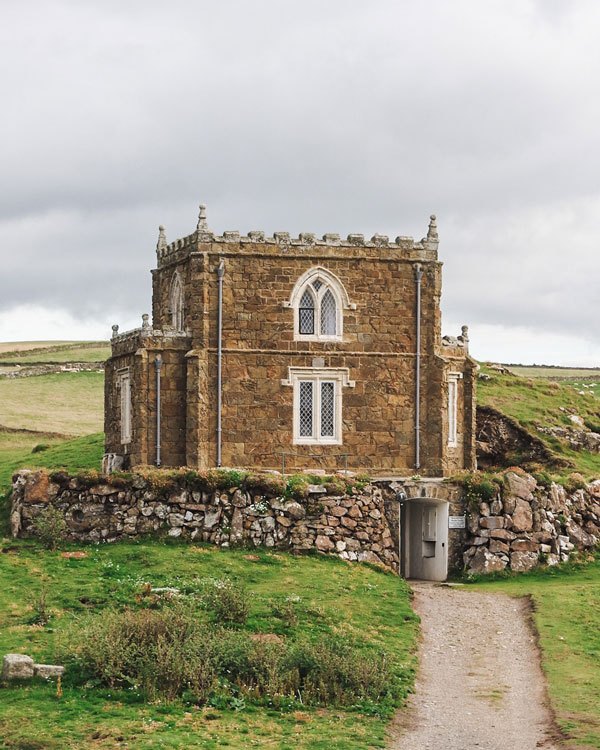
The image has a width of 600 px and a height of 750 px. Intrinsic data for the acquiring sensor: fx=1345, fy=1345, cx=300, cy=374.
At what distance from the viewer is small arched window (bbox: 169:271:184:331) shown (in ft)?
158

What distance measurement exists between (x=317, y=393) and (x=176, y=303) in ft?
21.5

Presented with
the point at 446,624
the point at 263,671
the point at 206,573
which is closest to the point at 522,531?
the point at 446,624

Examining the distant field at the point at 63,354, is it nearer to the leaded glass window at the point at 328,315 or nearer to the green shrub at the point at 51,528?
the leaded glass window at the point at 328,315

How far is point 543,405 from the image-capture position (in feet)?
200

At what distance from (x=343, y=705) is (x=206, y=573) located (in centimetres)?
1126

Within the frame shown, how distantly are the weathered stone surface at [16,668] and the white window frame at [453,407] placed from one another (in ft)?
81.1

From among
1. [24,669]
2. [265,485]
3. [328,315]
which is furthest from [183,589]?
[328,315]

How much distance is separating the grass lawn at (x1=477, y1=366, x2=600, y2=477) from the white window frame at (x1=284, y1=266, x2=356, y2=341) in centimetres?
1260

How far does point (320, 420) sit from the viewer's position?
152 ft

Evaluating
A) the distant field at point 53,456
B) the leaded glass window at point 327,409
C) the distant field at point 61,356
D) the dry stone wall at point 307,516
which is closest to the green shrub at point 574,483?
the dry stone wall at point 307,516

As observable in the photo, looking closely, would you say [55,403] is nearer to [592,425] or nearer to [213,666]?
[592,425]

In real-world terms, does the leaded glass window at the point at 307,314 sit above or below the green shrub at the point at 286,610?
above

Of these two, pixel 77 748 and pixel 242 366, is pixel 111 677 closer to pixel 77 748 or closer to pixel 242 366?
pixel 77 748

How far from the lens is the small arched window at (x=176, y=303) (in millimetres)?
48281
